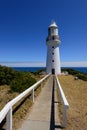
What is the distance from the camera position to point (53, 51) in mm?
36688

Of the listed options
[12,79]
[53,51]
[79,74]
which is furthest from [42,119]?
[79,74]

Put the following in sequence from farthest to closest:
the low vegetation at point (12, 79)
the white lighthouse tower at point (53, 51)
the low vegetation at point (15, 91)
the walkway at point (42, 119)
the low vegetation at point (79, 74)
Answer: the white lighthouse tower at point (53, 51), the low vegetation at point (79, 74), the low vegetation at point (12, 79), the low vegetation at point (15, 91), the walkway at point (42, 119)

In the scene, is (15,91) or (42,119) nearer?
(42,119)

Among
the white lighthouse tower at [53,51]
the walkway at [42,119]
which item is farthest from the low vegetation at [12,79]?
the white lighthouse tower at [53,51]

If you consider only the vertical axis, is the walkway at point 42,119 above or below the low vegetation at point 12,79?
below

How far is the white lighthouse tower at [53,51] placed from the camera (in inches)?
1422

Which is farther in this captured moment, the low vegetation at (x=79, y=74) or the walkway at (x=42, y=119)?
the low vegetation at (x=79, y=74)

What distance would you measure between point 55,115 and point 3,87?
732 cm

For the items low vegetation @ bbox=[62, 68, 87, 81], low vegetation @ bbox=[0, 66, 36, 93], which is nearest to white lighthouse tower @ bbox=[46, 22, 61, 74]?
low vegetation @ bbox=[62, 68, 87, 81]

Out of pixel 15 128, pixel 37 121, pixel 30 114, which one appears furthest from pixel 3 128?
pixel 30 114

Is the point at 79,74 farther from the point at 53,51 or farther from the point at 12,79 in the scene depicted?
the point at 12,79

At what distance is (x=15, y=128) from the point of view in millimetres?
5398

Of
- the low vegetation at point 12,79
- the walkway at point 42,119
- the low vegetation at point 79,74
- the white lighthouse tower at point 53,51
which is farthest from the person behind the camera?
the white lighthouse tower at point 53,51

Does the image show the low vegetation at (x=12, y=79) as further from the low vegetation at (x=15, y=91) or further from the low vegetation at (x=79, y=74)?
the low vegetation at (x=79, y=74)
